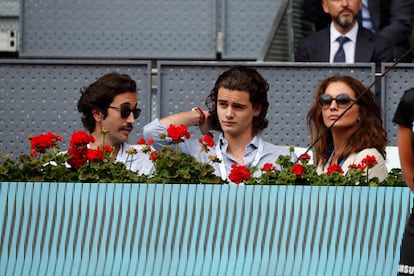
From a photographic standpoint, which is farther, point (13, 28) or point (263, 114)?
point (13, 28)

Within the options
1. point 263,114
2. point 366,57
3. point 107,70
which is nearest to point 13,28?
point 107,70

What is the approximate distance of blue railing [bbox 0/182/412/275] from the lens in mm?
5660

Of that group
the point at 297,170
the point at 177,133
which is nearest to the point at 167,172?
the point at 177,133

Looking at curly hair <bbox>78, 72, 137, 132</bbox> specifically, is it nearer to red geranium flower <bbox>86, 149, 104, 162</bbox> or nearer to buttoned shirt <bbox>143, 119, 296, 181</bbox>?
buttoned shirt <bbox>143, 119, 296, 181</bbox>

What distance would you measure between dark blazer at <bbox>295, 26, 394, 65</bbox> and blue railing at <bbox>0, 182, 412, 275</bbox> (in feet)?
14.1

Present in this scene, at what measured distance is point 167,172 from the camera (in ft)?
19.2

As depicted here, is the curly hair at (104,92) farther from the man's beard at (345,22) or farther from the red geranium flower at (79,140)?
the man's beard at (345,22)

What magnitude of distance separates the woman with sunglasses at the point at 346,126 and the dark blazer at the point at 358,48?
228 centimetres

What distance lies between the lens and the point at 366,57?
984 cm

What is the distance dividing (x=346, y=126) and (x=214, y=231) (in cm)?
174

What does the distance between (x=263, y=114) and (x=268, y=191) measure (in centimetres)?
164

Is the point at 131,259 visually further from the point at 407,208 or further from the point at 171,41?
the point at 171,41

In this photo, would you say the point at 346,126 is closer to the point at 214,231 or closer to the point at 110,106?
the point at 110,106

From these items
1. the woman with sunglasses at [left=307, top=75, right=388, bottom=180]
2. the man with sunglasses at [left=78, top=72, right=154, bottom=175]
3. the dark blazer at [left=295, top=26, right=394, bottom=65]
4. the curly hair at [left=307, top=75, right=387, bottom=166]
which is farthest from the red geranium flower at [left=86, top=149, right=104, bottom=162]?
the dark blazer at [left=295, top=26, right=394, bottom=65]
